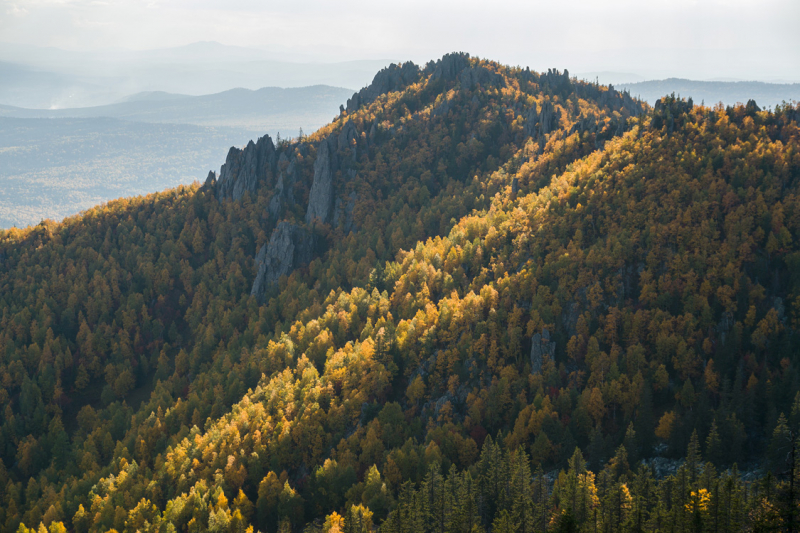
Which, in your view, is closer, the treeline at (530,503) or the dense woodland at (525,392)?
the treeline at (530,503)

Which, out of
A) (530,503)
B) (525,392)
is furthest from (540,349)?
(530,503)

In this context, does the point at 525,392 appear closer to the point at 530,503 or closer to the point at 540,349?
the point at 540,349

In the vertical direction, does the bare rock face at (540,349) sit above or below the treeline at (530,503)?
above

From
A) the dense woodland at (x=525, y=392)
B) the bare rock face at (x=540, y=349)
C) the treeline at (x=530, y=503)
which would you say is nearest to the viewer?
the treeline at (x=530, y=503)

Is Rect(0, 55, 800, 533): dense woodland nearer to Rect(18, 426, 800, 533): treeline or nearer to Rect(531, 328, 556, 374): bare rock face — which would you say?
Rect(18, 426, 800, 533): treeline

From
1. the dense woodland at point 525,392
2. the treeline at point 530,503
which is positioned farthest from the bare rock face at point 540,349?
the treeline at point 530,503

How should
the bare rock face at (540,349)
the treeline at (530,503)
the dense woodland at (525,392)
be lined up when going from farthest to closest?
the bare rock face at (540,349) < the dense woodland at (525,392) < the treeline at (530,503)

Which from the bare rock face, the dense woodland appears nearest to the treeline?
the dense woodland

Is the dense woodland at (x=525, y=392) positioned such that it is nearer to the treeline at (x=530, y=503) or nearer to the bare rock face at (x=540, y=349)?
the treeline at (x=530, y=503)
